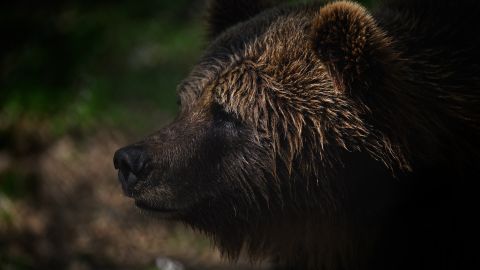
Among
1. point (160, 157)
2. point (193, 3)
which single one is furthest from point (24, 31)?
point (160, 157)

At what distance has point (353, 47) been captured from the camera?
3818 millimetres

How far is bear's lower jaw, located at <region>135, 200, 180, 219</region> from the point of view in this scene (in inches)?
167

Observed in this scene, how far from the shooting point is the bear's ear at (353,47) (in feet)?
12.5

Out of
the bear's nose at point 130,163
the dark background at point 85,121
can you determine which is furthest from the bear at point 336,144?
the dark background at point 85,121

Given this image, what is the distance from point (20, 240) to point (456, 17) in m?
4.56

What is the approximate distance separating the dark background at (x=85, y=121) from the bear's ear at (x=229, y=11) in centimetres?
16

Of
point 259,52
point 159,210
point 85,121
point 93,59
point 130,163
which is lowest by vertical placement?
point 85,121

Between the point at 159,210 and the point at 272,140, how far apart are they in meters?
0.71

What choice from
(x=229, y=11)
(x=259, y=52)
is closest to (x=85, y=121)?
(x=229, y=11)

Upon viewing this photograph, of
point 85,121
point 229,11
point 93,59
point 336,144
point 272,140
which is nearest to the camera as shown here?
point 336,144

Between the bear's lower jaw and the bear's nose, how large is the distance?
10 cm

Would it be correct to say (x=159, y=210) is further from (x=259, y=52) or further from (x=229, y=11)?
(x=229, y=11)

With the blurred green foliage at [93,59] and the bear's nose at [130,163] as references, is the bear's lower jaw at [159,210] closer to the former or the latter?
the bear's nose at [130,163]

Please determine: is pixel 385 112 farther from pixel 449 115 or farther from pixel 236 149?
pixel 236 149
